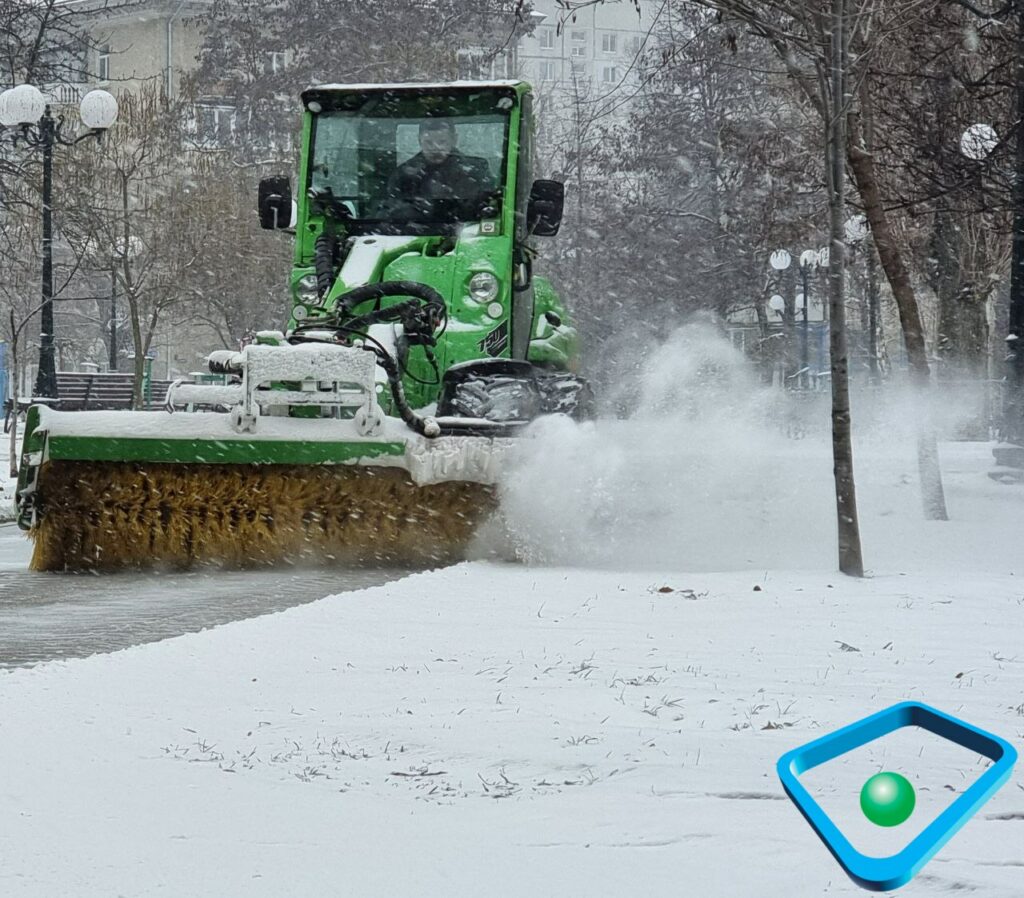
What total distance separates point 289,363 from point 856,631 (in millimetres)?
3516

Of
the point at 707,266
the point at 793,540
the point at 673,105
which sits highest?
the point at 673,105

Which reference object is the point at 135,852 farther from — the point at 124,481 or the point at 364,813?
the point at 124,481

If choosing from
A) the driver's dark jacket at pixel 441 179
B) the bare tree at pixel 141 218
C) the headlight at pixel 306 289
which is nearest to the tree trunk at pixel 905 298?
the driver's dark jacket at pixel 441 179

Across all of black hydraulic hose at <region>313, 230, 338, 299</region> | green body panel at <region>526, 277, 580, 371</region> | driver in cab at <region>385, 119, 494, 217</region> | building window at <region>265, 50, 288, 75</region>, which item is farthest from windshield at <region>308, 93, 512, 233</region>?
building window at <region>265, 50, 288, 75</region>

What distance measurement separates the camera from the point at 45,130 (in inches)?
731

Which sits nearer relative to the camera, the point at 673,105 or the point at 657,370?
the point at 657,370

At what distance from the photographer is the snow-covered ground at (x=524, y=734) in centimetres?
331

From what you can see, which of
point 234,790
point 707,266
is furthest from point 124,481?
point 707,266

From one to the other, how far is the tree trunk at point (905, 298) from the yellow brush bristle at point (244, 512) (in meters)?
4.06

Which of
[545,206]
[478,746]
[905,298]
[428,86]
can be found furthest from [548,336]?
[478,746]

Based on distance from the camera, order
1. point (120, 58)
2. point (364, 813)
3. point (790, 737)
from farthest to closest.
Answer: point (120, 58), point (790, 737), point (364, 813)

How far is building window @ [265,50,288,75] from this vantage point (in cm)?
4233

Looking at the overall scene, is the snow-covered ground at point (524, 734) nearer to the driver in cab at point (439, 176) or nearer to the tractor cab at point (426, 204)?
the tractor cab at point (426, 204)

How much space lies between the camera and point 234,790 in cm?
397
